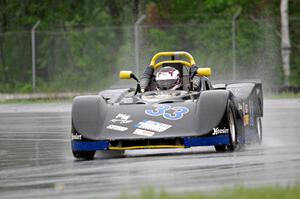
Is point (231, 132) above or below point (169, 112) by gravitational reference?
below

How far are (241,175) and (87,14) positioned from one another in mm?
34730

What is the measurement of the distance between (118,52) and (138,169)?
2781cm

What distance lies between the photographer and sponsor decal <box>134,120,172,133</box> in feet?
45.9

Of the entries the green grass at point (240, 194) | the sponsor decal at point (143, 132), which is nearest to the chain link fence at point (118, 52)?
the sponsor decal at point (143, 132)

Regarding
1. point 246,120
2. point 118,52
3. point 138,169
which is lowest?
point 138,169

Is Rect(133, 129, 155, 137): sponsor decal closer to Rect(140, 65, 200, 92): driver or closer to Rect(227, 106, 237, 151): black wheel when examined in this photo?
Rect(227, 106, 237, 151): black wheel

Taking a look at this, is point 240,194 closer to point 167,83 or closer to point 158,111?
point 158,111

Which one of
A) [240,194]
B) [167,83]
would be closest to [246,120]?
[167,83]

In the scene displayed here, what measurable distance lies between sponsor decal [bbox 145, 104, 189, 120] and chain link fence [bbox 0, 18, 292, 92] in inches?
798

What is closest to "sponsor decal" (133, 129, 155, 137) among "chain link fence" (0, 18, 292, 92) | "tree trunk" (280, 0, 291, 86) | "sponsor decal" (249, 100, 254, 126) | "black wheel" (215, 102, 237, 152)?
"black wheel" (215, 102, 237, 152)

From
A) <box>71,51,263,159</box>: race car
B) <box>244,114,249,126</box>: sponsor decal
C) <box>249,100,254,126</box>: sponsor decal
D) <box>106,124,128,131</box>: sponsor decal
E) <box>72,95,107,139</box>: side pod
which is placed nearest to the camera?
<box>71,51,263,159</box>: race car

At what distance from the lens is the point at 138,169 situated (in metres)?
12.2

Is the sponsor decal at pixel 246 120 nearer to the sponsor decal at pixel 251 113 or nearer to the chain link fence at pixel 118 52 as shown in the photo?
the sponsor decal at pixel 251 113

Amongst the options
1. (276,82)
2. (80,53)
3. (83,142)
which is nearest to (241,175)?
(83,142)
